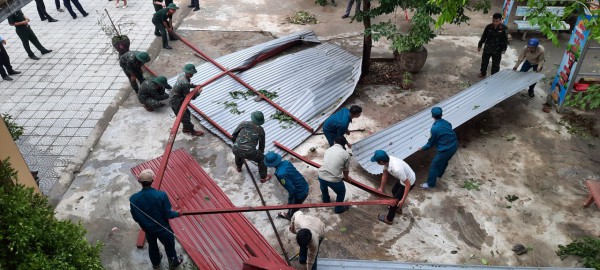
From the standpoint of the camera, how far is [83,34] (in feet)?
38.2

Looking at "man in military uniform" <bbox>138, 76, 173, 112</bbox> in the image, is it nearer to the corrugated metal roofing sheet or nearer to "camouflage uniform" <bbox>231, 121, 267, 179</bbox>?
the corrugated metal roofing sheet

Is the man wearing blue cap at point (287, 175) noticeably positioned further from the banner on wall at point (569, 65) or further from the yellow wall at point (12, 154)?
the banner on wall at point (569, 65)

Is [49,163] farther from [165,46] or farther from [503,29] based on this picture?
[503,29]

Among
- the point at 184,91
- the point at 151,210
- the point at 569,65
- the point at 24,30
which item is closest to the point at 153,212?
the point at 151,210

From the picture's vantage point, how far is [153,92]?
8164mm

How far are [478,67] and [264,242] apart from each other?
7.50 m

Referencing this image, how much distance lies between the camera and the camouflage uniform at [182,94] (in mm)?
7360

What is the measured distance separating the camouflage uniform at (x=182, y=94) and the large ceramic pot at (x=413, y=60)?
4.90 m

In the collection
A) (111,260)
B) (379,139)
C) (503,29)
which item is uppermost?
(503,29)

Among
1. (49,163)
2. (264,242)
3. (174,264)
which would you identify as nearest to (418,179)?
(264,242)

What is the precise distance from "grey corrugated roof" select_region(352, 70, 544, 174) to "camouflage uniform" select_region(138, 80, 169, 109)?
4264 mm

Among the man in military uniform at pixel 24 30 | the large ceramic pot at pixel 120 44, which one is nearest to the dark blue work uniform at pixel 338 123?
the large ceramic pot at pixel 120 44

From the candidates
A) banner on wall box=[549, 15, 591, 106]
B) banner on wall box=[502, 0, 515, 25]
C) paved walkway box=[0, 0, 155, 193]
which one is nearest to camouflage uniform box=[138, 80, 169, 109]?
paved walkway box=[0, 0, 155, 193]

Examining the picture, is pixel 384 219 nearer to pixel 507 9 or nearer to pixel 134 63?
pixel 134 63
